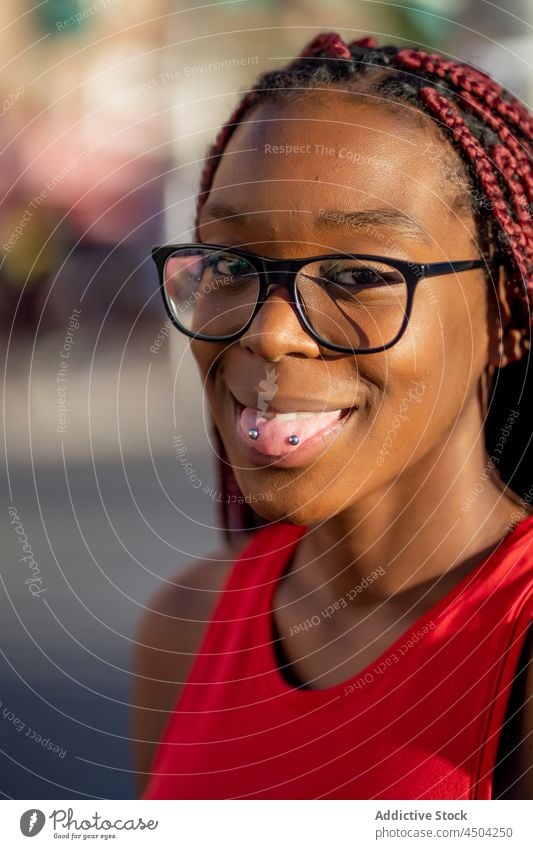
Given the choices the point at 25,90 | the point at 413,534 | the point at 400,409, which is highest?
the point at 25,90

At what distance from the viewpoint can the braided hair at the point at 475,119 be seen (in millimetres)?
1057

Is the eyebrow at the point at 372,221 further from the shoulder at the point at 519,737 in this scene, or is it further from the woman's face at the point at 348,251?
the shoulder at the point at 519,737

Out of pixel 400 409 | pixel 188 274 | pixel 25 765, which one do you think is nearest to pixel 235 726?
pixel 400 409

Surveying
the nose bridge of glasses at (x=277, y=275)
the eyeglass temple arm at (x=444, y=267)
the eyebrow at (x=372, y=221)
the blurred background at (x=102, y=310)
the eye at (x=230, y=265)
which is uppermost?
the blurred background at (x=102, y=310)

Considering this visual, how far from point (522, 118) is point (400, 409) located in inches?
14.6

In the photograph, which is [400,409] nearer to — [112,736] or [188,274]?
[188,274]

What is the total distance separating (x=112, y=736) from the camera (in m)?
2.53

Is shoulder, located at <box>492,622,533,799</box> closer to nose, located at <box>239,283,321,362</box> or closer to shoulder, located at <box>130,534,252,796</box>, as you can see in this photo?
nose, located at <box>239,283,321,362</box>

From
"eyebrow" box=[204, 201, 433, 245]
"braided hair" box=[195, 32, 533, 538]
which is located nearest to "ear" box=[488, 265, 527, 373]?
"braided hair" box=[195, 32, 533, 538]

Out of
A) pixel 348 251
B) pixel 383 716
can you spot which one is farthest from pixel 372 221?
pixel 383 716

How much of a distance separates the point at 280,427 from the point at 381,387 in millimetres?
124

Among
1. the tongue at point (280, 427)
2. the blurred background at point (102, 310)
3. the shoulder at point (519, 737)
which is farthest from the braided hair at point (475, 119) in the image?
the blurred background at point (102, 310)

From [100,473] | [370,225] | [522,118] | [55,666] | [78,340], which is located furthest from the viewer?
[78,340]

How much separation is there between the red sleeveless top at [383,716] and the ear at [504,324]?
19 centimetres
